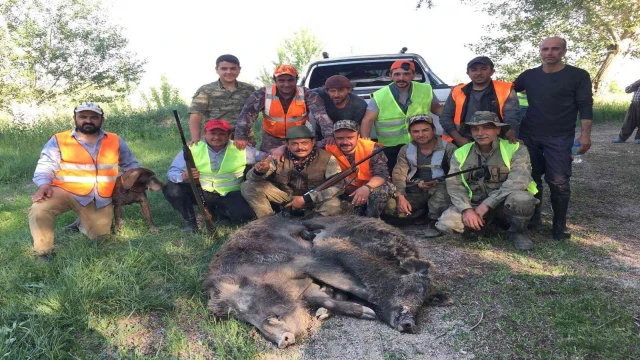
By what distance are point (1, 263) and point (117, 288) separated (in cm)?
160

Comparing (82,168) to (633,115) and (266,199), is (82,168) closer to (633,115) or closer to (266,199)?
(266,199)

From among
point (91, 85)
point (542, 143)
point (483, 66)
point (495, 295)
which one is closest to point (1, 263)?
point (495, 295)

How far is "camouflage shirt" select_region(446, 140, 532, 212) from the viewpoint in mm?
4141

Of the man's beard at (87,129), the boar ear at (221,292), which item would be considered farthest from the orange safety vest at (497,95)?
the man's beard at (87,129)

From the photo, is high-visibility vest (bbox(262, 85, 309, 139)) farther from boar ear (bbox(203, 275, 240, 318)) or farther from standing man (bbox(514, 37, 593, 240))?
standing man (bbox(514, 37, 593, 240))

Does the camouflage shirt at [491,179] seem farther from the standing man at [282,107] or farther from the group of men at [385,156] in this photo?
the standing man at [282,107]

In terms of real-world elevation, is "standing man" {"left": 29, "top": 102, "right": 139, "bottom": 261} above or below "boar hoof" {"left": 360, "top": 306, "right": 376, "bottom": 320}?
above

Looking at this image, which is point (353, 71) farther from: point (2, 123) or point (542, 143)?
point (2, 123)

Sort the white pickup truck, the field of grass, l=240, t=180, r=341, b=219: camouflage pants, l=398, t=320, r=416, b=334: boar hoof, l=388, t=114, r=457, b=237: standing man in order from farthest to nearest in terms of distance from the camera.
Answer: the white pickup truck < l=388, t=114, r=457, b=237: standing man < l=240, t=180, r=341, b=219: camouflage pants < l=398, t=320, r=416, b=334: boar hoof < the field of grass

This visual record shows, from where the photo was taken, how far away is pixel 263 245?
3.33 metres

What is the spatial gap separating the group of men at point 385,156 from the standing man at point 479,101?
0.04 feet

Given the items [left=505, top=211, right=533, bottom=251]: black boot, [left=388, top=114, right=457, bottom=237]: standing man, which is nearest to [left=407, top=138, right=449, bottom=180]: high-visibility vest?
[left=388, top=114, right=457, bottom=237]: standing man

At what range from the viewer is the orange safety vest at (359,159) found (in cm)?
467

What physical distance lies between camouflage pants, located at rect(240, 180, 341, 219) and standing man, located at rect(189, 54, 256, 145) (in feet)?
4.32
